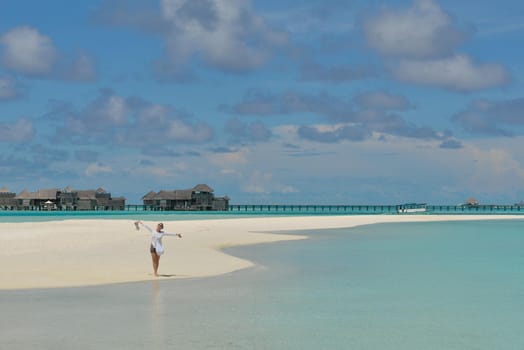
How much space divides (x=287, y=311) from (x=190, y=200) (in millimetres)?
123444

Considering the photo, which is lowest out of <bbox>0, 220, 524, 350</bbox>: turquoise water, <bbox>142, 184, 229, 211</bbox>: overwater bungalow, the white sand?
<bbox>0, 220, 524, 350</bbox>: turquoise water

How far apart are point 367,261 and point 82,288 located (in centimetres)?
1264

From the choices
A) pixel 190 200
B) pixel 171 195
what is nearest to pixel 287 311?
pixel 190 200

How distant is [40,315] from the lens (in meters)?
13.4

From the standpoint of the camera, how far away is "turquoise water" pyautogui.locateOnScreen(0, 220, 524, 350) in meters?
11.5

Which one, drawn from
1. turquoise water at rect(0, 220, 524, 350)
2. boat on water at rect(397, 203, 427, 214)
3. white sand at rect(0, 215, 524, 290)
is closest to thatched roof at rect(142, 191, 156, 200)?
boat on water at rect(397, 203, 427, 214)

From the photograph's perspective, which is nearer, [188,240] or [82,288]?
[82,288]

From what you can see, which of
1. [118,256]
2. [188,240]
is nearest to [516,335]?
[118,256]

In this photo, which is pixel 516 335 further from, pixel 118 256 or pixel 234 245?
pixel 234 245

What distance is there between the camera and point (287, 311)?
14.4 meters

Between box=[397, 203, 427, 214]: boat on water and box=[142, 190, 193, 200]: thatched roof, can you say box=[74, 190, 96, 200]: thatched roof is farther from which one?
box=[397, 203, 427, 214]: boat on water

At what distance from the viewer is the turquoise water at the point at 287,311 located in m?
11.5

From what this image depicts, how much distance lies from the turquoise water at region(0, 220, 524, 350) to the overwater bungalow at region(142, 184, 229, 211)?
114059 millimetres

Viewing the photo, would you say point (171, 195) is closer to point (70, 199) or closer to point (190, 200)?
point (190, 200)
